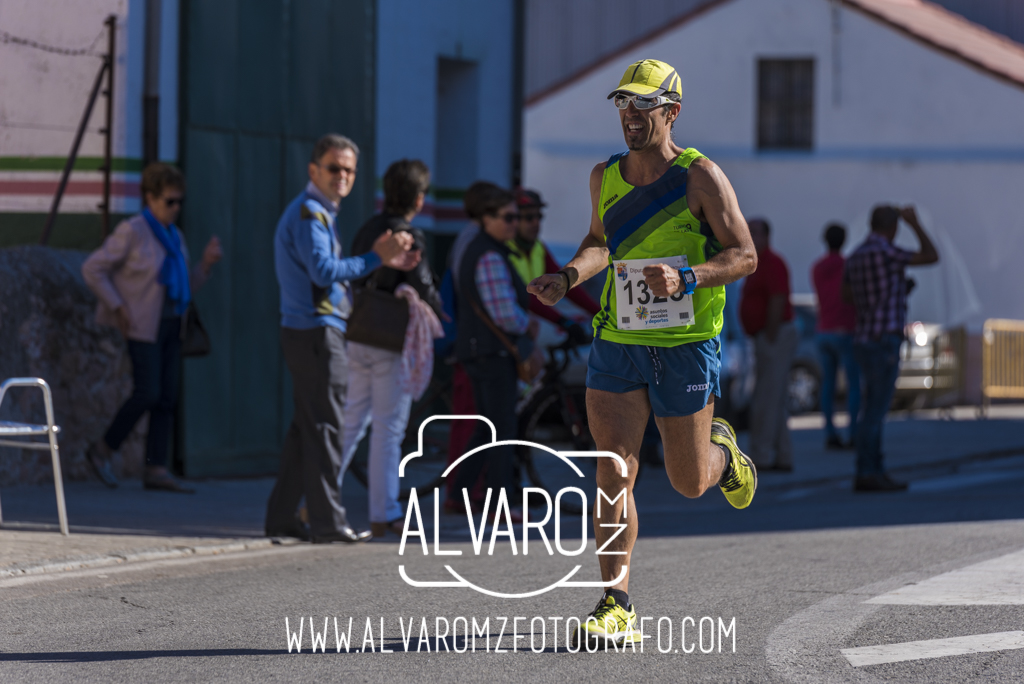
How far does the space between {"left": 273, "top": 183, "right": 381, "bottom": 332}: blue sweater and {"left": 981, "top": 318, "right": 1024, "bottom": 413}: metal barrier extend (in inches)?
532

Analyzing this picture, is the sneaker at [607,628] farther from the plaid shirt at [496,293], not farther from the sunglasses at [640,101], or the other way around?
the plaid shirt at [496,293]

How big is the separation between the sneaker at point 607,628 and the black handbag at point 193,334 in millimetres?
5133

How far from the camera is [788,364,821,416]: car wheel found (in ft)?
65.6

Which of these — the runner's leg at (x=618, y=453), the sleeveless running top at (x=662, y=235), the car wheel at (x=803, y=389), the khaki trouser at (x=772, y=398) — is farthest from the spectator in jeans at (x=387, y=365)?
the car wheel at (x=803, y=389)

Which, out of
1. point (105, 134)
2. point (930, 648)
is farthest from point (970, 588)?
point (105, 134)

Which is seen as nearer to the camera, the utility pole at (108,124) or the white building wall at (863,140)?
the utility pole at (108,124)

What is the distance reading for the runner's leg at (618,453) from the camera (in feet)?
18.3

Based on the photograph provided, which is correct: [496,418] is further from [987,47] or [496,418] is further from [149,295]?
[987,47]

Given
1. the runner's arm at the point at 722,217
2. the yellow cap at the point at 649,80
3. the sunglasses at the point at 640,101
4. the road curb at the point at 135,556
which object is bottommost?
the road curb at the point at 135,556

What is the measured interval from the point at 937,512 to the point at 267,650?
5.61 m

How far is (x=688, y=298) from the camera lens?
18.3 feet

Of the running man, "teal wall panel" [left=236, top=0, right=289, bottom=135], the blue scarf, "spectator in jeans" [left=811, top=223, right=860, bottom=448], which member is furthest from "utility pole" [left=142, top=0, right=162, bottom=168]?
"spectator in jeans" [left=811, top=223, right=860, bottom=448]

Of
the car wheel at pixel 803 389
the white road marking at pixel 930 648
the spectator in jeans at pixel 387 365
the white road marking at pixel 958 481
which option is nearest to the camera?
the white road marking at pixel 930 648

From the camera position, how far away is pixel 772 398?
12.4m
